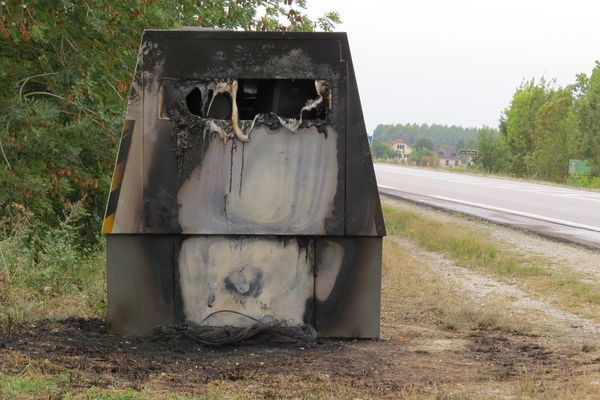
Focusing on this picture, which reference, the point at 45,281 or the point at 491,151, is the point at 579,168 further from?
the point at 45,281

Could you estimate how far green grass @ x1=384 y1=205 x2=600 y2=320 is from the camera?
8930mm

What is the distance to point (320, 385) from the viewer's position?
450 cm

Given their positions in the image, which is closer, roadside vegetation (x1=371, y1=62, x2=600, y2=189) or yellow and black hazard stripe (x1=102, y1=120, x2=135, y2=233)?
yellow and black hazard stripe (x1=102, y1=120, x2=135, y2=233)

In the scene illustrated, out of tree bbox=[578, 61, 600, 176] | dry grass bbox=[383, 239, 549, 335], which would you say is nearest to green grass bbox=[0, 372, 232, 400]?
dry grass bbox=[383, 239, 549, 335]

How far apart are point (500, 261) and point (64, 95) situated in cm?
573

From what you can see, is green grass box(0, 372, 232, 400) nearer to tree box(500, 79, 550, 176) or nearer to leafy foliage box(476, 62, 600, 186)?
leafy foliage box(476, 62, 600, 186)

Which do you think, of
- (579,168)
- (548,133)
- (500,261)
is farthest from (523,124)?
(500,261)

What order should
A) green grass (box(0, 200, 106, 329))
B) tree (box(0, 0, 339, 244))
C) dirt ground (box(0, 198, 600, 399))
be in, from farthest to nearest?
tree (box(0, 0, 339, 244))
green grass (box(0, 200, 106, 329))
dirt ground (box(0, 198, 600, 399))

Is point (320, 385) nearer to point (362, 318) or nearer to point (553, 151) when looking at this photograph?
point (362, 318)

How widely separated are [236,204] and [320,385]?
4.79 feet

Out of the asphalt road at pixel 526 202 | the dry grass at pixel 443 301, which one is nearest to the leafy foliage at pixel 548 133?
the asphalt road at pixel 526 202

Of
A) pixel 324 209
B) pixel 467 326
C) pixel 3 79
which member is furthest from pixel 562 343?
pixel 3 79

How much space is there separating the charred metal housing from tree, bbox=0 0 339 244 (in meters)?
3.37

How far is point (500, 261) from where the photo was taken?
1150 centimetres
